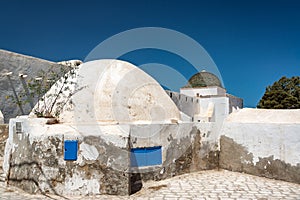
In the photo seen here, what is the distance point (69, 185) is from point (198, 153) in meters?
3.71

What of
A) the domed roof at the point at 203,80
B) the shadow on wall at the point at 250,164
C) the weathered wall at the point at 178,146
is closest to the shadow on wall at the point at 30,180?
the weathered wall at the point at 178,146

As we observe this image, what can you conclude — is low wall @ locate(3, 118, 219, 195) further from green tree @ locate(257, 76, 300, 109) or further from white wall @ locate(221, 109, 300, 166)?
green tree @ locate(257, 76, 300, 109)

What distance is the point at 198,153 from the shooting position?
741 cm

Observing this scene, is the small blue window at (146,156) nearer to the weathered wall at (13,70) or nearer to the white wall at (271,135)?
the white wall at (271,135)

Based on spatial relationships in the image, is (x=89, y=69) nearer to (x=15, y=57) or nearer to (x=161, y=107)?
(x=161, y=107)

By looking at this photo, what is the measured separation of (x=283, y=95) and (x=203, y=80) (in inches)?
356

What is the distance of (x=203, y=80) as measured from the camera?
2606cm

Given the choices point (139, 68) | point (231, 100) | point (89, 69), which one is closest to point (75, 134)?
point (89, 69)

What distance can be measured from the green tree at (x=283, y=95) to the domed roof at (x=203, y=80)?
6668 millimetres

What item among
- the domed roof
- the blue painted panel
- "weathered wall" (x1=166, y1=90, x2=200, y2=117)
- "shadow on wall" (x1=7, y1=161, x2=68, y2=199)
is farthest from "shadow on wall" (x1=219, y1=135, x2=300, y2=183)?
the domed roof

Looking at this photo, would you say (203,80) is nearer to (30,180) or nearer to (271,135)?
(271,135)

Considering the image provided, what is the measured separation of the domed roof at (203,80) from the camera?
25.3m

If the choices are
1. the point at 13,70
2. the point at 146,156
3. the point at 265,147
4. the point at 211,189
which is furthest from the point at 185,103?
the point at 211,189

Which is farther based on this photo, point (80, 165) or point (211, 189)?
point (211, 189)
